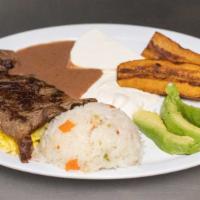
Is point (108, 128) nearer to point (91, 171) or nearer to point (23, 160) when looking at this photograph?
point (91, 171)

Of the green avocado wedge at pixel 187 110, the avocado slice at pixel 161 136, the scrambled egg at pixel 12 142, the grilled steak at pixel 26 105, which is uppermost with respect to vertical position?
the green avocado wedge at pixel 187 110

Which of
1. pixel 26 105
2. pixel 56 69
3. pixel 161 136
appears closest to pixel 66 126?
pixel 26 105

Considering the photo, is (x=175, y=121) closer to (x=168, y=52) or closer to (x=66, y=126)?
(x=66, y=126)

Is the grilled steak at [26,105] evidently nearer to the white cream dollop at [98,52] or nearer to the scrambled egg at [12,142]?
the scrambled egg at [12,142]

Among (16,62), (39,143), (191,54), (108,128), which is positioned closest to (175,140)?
(108,128)

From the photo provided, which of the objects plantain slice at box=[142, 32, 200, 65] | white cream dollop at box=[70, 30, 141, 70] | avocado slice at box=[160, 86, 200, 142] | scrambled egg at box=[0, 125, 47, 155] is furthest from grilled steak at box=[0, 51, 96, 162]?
plantain slice at box=[142, 32, 200, 65]

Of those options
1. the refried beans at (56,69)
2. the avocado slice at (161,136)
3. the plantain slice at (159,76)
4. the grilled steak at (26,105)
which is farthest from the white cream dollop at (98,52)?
the avocado slice at (161,136)
